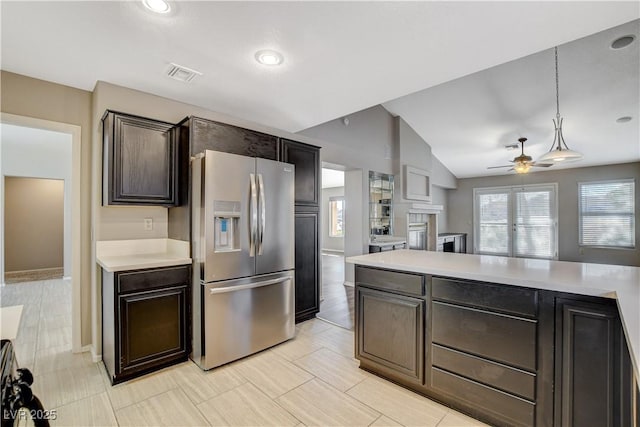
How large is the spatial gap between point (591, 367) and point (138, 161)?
341 cm

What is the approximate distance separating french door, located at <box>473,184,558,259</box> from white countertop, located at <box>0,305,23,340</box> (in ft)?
31.2

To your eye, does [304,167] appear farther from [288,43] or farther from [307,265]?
[288,43]

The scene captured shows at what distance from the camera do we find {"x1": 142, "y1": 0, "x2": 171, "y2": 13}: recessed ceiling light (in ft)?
5.51

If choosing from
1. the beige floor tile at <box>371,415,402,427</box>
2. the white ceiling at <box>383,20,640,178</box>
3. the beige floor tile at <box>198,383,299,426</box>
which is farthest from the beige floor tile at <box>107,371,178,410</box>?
the white ceiling at <box>383,20,640,178</box>

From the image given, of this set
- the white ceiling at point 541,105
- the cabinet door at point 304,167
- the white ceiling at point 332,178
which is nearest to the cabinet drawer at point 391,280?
the cabinet door at point 304,167

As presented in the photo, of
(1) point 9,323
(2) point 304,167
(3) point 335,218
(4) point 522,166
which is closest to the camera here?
(1) point 9,323

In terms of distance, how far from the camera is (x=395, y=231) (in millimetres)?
5953

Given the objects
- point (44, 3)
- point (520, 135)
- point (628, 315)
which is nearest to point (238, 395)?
point (628, 315)

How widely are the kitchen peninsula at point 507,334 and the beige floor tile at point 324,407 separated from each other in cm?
40

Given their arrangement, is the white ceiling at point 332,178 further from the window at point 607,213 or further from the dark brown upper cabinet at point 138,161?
the window at point 607,213

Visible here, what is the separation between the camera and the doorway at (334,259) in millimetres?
4000

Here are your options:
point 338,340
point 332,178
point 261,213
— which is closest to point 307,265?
point 338,340

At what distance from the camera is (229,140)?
2865 millimetres

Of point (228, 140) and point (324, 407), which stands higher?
point (228, 140)
